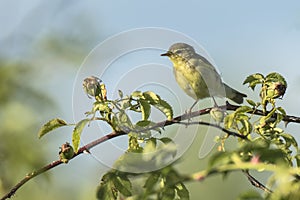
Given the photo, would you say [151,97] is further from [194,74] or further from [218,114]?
[194,74]

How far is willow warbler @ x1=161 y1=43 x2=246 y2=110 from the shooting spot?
1511 millimetres

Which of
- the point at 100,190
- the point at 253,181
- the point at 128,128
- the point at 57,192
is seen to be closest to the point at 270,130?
the point at 253,181

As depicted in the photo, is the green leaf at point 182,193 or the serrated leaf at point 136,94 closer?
the green leaf at point 182,193

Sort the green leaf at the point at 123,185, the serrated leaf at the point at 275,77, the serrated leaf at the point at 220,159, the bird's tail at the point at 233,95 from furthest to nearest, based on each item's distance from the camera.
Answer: the bird's tail at the point at 233,95, the serrated leaf at the point at 275,77, the green leaf at the point at 123,185, the serrated leaf at the point at 220,159

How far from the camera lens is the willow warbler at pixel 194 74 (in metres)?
1.51

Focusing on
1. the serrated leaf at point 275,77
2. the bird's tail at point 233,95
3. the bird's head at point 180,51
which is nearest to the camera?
the serrated leaf at point 275,77

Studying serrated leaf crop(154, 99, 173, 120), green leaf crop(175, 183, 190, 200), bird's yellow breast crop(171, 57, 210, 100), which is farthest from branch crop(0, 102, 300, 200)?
bird's yellow breast crop(171, 57, 210, 100)

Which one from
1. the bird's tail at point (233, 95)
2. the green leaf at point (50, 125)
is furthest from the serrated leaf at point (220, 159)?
the bird's tail at point (233, 95)

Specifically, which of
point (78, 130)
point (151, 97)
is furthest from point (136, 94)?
point (78, 130)

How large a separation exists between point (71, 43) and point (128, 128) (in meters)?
1.83

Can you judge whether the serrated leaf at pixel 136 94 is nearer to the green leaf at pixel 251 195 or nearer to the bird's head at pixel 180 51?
the bird's head at pixel 180 51

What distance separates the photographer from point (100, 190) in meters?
0.65

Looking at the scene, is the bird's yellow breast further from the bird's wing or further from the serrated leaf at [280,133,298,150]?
the serrated leaf at [280,133,298,150]

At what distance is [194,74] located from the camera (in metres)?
1.60
